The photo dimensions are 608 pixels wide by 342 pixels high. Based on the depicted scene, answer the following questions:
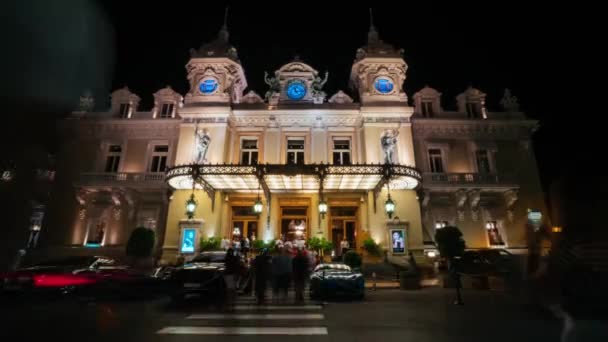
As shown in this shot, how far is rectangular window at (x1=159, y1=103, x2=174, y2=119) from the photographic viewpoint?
2464 cm

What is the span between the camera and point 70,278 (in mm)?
10656

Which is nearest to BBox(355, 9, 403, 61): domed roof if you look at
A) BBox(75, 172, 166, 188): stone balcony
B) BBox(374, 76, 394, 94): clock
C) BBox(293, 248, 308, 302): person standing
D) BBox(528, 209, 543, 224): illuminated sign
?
BBox(374, 76, 394, 94): clock

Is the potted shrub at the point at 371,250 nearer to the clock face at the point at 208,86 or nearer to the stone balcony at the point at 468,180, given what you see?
the stone balcony at the point at 468,180

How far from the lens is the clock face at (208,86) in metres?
23.3

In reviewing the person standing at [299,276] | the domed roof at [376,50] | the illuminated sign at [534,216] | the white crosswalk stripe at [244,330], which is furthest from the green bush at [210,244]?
the illuminated sign at [534,216]

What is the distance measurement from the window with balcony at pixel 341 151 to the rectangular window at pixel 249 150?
5925 mm

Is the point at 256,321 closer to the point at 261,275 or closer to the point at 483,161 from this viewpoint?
the point at 261,275

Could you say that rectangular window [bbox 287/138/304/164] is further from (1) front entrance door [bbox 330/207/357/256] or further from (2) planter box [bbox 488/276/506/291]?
(2) planter box [bbox 488/276/506/291]

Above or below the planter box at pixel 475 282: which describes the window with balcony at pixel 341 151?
above

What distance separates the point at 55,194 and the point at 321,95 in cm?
2144

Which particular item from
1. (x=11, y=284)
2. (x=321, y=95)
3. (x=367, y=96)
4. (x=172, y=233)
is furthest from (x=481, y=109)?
(x=11, y=284)

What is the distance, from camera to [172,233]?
2005cm

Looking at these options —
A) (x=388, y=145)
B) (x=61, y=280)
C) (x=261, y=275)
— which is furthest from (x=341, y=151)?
(x=61, y=280)

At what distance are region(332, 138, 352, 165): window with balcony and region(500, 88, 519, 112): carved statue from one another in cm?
1344
